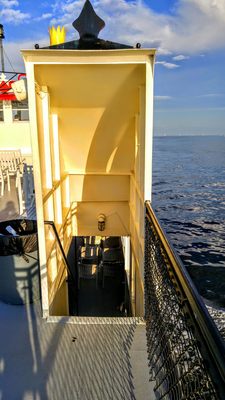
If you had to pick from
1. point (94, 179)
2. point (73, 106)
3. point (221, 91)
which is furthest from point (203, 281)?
point (221, 91)

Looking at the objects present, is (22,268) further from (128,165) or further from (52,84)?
(128,165)

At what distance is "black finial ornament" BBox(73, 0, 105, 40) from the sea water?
316 cm

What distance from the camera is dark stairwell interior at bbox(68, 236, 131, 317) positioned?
6172mm

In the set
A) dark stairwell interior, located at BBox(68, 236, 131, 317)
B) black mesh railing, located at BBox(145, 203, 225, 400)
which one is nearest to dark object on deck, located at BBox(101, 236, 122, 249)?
dark stairwell interior, located at BBox(68, 236, 131, 317)

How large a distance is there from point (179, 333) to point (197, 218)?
55.6 ft

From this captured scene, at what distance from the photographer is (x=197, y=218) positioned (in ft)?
58.0

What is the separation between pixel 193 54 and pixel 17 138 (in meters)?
46.2

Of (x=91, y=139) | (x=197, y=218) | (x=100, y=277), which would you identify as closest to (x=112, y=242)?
(x=100, y=277)

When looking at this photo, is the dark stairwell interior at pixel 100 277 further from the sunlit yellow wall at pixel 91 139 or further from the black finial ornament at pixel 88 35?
the black finial ornament at pixel 88 35

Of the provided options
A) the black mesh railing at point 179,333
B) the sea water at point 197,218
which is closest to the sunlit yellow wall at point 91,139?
the black mesh railing at point 179,333

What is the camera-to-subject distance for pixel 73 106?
3.54 m

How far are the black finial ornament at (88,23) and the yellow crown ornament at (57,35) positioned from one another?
161 mm

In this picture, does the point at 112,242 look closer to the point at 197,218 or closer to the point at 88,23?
the point at 88,23

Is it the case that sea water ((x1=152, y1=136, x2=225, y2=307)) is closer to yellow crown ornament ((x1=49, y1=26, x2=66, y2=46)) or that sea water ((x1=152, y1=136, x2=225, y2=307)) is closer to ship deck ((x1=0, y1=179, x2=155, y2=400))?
ship deck ((x1=0, y1=179, x2=155, y2=400))
